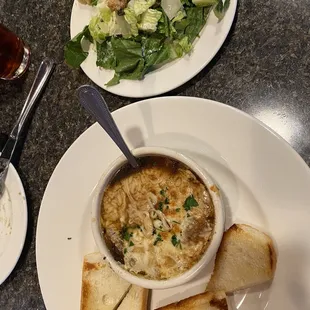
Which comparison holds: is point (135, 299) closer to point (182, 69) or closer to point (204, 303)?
point (204, 303)

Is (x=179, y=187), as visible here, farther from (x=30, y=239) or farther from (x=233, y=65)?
(x=30, y=239)

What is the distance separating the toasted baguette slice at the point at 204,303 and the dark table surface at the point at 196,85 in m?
0.42

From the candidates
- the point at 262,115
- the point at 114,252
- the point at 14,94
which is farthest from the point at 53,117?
the point at 262,115

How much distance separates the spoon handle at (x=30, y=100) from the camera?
1.61 m

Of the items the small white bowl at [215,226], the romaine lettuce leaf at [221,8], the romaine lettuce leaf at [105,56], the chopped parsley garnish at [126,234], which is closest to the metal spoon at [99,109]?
the small white bowl at [215,226]

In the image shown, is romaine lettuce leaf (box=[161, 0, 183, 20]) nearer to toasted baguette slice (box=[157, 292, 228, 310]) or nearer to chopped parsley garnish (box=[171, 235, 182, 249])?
chopped parsley garnish (box=[171, 235, 182, 249])

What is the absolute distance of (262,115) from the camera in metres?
1.38

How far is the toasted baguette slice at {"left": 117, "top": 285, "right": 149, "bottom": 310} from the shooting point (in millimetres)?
1326

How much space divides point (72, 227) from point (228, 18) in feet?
2.28

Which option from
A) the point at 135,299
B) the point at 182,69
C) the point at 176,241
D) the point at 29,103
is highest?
the point at 182,69

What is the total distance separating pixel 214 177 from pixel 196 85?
0.30 metres

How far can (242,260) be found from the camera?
1.25 metres

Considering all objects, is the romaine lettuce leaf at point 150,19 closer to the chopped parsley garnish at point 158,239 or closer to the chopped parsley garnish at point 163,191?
the chopped parsley garnish at point 163,191

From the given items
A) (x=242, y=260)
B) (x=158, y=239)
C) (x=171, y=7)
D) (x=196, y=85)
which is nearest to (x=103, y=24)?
(x=171, y=7)
